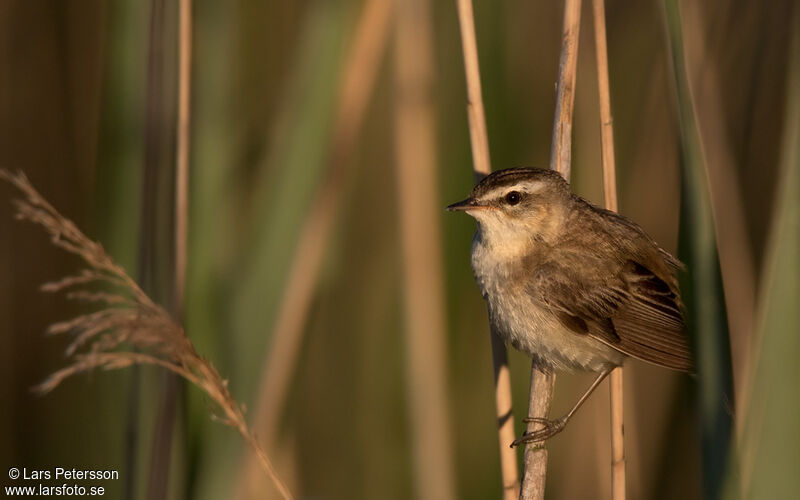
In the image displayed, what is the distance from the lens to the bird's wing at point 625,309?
250 centimetres

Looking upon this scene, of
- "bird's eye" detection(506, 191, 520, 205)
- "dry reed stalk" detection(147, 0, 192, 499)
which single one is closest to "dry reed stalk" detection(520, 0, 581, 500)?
"bird's eye" detection(506, 191, 520, 205)

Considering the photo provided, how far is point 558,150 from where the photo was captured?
2336 millimetres

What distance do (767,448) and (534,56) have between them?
2.22 meters

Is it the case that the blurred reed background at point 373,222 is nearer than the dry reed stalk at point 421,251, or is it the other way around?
the blurred reed background at point 373,222

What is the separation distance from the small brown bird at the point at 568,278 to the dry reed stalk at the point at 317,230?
455 mm

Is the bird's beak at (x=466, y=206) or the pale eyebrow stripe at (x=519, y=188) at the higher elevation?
Answer: the pale eyebrow stripe at (x=519, y=188)

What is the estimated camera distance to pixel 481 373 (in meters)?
3.33

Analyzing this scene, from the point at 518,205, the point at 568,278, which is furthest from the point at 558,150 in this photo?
the point at 568,278

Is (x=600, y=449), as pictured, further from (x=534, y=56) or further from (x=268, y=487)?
(x=534, y=56)

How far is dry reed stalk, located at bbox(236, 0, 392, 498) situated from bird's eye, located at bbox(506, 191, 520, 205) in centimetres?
57

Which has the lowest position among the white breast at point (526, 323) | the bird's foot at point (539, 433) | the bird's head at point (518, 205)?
the bird's foot at point (539, 433)

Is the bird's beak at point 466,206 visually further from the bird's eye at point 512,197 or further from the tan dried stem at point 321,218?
the tan dried stem at point 321,218

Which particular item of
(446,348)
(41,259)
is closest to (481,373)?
(446,348)

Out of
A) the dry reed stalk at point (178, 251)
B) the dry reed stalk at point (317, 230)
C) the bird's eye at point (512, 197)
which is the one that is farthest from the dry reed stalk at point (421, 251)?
the dry reed stalk at point (178, 251)
